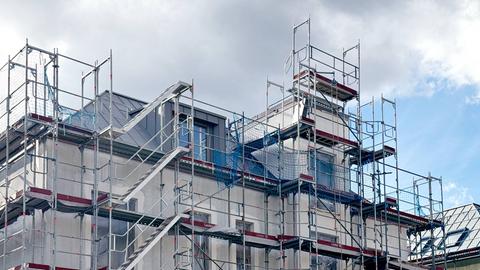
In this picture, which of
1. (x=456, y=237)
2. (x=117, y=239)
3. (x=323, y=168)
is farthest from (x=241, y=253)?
(x=456, y=237)

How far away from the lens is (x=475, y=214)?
45812mm

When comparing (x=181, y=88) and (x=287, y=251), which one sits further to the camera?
(x=287, y=251)

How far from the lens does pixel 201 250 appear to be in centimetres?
3050

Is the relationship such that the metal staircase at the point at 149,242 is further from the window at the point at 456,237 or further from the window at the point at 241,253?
the window at the point at 456,237

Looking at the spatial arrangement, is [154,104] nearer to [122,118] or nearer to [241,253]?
[122,118]

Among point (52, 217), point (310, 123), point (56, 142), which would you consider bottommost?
point (52, 217)

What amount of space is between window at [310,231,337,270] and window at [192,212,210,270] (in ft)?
13.8

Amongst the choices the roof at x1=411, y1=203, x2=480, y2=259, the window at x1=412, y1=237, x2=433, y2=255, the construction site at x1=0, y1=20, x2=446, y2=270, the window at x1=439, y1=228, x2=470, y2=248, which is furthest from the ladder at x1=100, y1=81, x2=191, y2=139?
the window at x1=439, y1=228, x2=470, y2=248

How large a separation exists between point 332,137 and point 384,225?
395 cm

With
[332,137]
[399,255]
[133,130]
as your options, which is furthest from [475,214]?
[133,130]

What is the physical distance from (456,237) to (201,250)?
1830 centimetres

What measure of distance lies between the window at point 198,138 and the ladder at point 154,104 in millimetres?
1245

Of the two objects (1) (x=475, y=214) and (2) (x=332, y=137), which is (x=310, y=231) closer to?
(2) (x=332, y=137)

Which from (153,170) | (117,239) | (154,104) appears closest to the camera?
(153,170)
